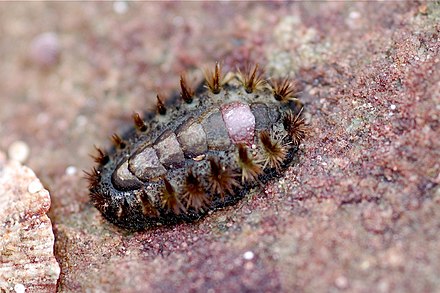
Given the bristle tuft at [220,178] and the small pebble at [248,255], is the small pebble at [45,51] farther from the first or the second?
the small pebble at [248,255]

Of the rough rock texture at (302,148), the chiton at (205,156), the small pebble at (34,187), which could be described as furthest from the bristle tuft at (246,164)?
the small pebble at (34,187)

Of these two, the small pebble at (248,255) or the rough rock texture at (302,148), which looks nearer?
the rough rock texture at (302,148)

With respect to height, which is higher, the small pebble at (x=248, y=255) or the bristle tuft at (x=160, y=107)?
the bristle tuft at (x=160, y=107)

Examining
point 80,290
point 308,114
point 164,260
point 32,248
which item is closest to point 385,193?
point 308,114

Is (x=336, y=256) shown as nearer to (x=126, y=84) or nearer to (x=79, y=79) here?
(x=126, y=84)

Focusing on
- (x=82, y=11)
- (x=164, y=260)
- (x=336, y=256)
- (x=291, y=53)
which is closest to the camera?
(x=336, y=256)

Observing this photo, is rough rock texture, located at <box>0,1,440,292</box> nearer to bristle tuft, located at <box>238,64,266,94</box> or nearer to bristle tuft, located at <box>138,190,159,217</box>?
bristle tuft, located at <box>138,190,159,217</box>

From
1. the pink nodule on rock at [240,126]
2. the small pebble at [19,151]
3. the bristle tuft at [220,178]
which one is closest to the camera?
the bristle tuft at [220,178]
